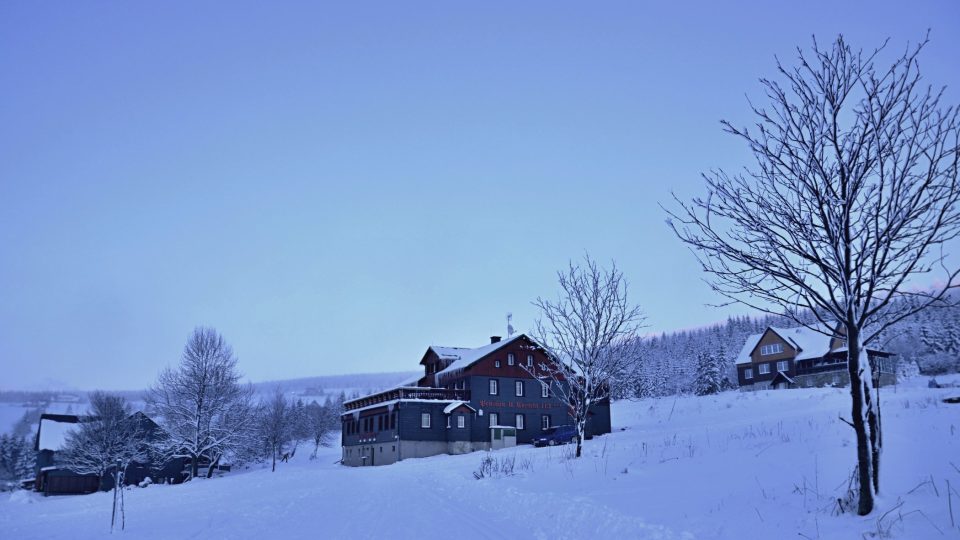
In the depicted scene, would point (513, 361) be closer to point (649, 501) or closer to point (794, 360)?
point (794, 360)

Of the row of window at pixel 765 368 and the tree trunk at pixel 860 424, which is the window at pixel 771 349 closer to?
the row of window at pixel 765 368

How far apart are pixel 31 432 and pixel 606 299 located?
196m

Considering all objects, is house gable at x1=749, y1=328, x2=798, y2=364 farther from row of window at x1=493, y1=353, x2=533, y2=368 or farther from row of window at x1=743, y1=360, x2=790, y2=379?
row of window at x1=493, y1=353, x2=533, y2=368

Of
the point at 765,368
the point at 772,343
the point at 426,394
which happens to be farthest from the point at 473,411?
the point at 772,343

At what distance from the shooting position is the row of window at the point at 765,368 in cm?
7319

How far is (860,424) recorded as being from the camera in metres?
7.73

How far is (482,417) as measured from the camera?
173 feet

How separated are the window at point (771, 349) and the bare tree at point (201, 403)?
2418 inches

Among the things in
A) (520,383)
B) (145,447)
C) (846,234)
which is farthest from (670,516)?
(145,447)

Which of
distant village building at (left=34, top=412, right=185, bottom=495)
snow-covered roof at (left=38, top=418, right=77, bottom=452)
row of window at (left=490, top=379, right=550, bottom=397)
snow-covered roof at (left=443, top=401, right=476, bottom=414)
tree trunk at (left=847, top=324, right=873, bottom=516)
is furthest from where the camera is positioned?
snow-covered roof at (left=38, top=418, right=77, bottom=452)

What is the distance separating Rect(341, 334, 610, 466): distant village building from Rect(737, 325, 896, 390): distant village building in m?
30.0

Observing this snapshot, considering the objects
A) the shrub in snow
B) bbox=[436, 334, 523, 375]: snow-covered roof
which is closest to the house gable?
bbox=[436, 334, 523, 375]: snow-covered roof

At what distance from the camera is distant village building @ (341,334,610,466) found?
5072 centimetres

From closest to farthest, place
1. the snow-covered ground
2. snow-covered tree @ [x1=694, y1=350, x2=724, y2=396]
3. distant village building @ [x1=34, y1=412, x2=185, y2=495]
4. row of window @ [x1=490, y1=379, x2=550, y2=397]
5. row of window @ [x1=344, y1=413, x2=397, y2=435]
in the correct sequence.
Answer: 1. the snow-covered ground
2. row of window @ [x1=344, y1=413, x2=397, y2=435]
3. row of window @ [x1=490, y1=379, x2=550, y2=397]
4. distant village building @ [x1=34, y1=412, x2=185, y2=495]
5. snow-covered tree @ [x1=694, y1=350, x2=724, y2=396]
